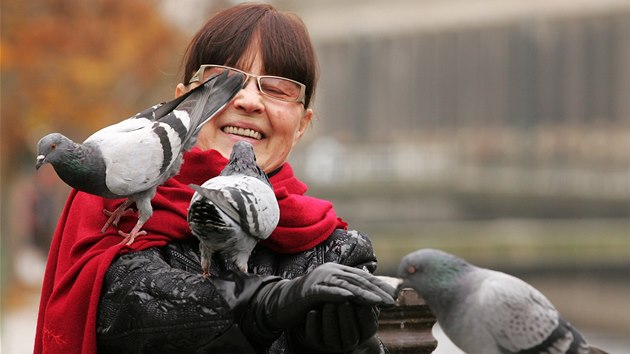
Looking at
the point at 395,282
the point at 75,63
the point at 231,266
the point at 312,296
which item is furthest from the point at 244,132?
the point at 75,63

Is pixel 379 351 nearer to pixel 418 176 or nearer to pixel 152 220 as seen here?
pixel 152 220

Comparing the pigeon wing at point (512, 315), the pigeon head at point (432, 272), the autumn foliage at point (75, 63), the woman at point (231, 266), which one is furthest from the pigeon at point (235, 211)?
the autumn foliage at point (75, 63)

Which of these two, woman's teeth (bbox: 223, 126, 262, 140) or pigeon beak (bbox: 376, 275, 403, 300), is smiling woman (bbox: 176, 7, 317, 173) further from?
pigeon beak (bbox: 376, 275, 403, 300)

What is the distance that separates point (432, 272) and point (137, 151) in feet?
3.74

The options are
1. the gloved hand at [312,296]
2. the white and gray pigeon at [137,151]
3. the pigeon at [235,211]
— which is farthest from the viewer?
the white and gray pigeon at [137,151]

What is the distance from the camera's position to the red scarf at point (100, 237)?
13.7 feet

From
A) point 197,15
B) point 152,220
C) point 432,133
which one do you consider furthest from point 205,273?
point 432,133

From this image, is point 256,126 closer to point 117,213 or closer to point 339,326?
point 117,213

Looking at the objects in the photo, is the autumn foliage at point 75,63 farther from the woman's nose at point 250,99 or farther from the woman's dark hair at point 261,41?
the woman's nose at point 250,99

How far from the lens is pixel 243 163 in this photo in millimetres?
4254

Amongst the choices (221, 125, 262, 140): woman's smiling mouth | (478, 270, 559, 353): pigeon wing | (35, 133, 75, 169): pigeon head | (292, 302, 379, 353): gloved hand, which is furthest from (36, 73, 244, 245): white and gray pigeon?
(478, 270, 559, 353): pigeon wing

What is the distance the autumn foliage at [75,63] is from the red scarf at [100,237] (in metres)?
16.2

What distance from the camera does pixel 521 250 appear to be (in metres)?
23.0

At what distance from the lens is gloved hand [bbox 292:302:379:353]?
12.5 feet
